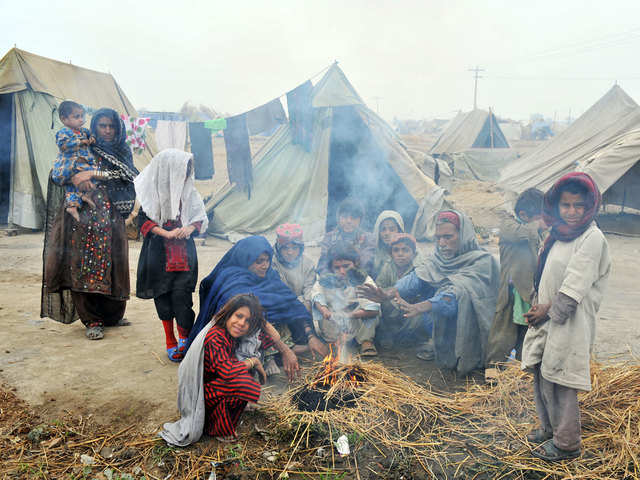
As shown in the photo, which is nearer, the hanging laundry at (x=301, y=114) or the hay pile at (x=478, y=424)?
the hay pile at (x=478, y=424)

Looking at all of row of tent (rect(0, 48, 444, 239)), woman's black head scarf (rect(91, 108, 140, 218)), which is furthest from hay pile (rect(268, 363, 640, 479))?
row of tent (rect(0, 48, 444, 239))

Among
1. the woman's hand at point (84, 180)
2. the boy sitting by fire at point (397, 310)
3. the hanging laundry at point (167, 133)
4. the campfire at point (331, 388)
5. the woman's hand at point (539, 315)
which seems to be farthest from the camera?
the hanging laundry at point (167, 133)

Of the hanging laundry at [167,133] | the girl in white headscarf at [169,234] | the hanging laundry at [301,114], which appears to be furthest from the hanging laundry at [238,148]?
the girl in white headscarf at [169,234]

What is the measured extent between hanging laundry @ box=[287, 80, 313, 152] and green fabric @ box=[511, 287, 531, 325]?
18.0 feet

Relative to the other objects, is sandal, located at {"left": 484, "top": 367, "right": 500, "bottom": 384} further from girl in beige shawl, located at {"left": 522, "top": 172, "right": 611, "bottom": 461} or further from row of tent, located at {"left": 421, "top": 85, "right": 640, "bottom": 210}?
row of tent, located at {"left": 421, "top": 85, "right": 640, "bottom": 210}

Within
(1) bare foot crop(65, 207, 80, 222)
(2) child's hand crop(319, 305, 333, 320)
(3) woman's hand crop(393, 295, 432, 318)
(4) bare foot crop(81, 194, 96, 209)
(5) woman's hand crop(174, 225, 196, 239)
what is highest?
(4) bare foot crop(81, 194, 96, 209)

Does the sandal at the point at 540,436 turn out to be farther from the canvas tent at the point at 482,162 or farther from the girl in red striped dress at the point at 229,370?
the canvas tent at the point at 482,162

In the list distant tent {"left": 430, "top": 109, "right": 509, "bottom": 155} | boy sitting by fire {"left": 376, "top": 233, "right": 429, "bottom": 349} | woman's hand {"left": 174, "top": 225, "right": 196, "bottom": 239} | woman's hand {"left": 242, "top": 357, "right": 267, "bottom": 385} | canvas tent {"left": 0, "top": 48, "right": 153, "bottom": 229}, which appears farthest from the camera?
distant tent {"left": 430, "top": 109, "right": 509, "bottom": 155}

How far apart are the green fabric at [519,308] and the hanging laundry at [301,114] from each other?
5501 millimetres

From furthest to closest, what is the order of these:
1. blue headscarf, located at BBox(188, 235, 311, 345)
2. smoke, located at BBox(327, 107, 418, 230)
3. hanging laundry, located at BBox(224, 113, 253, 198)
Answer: hanging laundry, located at BBox(224, 113, 253, 198) < smoke, located at BBox(327, 107, 418, 230) < blue headscarf, located at BBox(188, 235, 311, 345)

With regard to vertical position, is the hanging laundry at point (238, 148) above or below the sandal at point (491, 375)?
above

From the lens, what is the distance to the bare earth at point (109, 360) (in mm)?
2719

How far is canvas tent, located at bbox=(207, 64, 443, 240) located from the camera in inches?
297

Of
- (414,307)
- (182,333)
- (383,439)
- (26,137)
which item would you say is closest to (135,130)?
(26,137)
